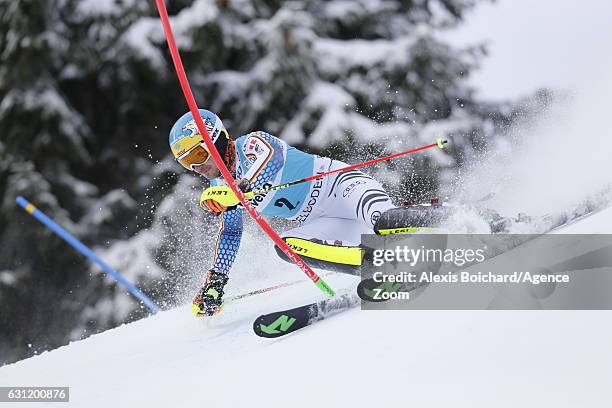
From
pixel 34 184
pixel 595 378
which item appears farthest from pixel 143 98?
pixel 595 378

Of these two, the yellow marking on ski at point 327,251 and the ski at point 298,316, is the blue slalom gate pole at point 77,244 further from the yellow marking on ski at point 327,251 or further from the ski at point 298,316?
the ski at point 298,316

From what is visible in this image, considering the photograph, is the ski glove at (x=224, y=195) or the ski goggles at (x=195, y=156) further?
the ski goggles at (x=195, y=156)

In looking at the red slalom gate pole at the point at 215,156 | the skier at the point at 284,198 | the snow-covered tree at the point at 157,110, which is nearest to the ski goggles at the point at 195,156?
the skier at the point at 284,198

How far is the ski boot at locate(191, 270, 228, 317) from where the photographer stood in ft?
13.9

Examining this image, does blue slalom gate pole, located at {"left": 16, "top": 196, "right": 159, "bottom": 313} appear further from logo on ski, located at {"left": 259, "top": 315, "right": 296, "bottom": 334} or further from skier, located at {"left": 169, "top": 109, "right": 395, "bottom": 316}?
logo on ski, located at {"left": 259, "top": 315, "right": 296, "bottom": 334}

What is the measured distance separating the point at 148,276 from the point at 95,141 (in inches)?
90.4

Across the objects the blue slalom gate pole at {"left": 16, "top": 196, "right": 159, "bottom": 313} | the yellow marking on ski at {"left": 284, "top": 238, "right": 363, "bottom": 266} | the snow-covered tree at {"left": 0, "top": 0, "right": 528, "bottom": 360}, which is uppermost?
the snow-covered tree at {"left": 0, "top": 0, "right": 528, "bottom": 360}

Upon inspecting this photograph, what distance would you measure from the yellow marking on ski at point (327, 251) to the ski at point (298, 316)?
185mm

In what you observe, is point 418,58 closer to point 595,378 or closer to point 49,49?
point 49,49

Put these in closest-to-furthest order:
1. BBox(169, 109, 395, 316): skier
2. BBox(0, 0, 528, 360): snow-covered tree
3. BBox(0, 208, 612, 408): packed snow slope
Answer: BBox(0, 208, 612, 408): packed snow slope
BBox(169, 109, 395, 316): skier
BBox(0, 0, 528, 360): snow-covered tree

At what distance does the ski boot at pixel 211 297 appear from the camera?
422 centimetres

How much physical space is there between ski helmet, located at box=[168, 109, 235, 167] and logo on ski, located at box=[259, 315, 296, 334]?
96cm

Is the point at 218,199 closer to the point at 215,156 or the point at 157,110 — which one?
the point at 215,156

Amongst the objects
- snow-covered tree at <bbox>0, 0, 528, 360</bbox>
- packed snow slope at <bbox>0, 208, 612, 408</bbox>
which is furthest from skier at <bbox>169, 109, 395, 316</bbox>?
snow-covered tree at <bbox>0, 0, 528, 360</bbox>
